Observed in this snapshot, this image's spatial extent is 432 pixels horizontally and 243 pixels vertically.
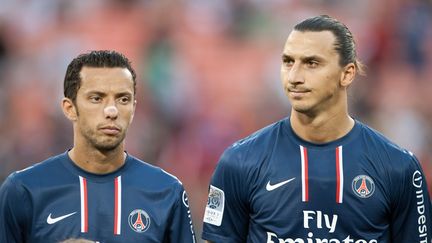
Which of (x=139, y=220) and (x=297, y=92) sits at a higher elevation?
(x=297, y=92)

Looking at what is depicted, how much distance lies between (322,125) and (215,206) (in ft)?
2.57

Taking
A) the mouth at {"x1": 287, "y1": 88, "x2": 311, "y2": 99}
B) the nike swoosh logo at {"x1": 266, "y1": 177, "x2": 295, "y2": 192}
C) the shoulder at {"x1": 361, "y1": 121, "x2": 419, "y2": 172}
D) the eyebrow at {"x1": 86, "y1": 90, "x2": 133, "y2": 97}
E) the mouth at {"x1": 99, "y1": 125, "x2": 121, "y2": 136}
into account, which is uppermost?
the mouth at {"x1": 287, "y1": 88, "x2": 311, "y2": 99}

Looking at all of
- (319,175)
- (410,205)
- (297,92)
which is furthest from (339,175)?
(297,92)

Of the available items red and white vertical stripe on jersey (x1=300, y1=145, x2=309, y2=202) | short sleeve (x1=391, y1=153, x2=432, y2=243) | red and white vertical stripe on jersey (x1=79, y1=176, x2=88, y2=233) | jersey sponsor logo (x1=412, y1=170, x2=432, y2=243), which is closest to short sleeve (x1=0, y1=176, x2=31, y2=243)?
red and white vertical stripe on jersey (x1=79, y1=176, x2=88, y2=233)

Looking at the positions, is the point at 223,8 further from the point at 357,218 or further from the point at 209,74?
the point at 357,218

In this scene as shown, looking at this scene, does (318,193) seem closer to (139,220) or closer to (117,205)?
(139,220)

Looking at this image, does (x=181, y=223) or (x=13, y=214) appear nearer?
(x=13, y=214)

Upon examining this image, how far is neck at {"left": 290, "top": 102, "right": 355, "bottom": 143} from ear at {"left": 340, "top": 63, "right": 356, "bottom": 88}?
17 cm

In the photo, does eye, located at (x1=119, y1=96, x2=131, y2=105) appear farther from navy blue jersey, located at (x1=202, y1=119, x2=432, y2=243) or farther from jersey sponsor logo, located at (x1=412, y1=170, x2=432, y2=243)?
jersey sponsor logo, located at (x1=412, y1=170, x2=432, y2=243)

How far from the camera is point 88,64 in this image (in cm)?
685

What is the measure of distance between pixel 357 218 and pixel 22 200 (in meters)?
1.88

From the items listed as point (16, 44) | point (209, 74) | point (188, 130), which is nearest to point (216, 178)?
point (188, 130)

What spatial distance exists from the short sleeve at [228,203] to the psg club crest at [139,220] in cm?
47

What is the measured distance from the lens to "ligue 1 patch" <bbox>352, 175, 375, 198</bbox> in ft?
22.1
